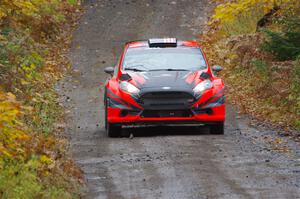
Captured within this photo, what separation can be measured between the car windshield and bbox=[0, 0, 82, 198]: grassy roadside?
6.35 feet

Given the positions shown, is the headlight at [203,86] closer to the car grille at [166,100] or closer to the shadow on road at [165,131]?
the car grille at [166,100]

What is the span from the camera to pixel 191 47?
1800 centimetres

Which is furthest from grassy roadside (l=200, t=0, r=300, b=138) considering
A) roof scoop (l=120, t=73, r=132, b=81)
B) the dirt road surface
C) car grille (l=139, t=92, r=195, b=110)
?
roof scoop (l=120, t=73, r=132, b=81)

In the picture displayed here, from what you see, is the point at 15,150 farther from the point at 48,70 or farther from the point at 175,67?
the point at 48,70

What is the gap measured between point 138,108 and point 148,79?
599 mm

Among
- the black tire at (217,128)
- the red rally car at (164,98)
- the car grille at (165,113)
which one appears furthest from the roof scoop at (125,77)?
the black tire at (217,128)

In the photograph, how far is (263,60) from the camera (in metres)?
23.6

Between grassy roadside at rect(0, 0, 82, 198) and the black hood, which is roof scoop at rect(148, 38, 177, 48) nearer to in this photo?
the black hood

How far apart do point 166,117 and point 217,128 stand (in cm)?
99

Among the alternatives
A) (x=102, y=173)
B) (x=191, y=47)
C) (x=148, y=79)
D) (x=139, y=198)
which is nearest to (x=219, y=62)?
(x=191, y=47)

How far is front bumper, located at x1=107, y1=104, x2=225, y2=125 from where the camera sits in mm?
16078

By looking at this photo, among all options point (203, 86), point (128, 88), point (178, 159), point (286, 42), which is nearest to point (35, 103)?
point (128, 88)

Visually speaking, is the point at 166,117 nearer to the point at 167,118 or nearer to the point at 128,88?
the point at 167,118

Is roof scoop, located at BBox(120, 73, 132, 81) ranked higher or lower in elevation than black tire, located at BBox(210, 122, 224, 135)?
higher
